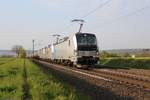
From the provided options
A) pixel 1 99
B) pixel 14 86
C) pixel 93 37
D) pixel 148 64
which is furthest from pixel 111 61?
pixel 1 99

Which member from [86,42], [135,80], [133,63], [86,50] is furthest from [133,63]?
[135,80]

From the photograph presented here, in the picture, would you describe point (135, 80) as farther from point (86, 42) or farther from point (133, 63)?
point (133, 63)

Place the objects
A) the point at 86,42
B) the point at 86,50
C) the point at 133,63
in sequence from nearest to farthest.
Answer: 1. the point at 86,50
2. the point at 86,42
3. the point at 133,63

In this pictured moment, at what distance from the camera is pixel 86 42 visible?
119 ft

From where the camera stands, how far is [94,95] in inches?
604

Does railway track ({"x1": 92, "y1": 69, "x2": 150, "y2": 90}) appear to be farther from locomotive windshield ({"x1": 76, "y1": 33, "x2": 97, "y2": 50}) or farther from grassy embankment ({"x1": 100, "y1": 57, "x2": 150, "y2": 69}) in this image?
grassy embankment ({"x1": 100, "y1": 57, "x2": 150, "y2": 69})

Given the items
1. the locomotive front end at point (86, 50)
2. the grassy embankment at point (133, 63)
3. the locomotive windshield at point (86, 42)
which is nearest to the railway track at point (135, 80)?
the locomotive front end at point (86, 50)

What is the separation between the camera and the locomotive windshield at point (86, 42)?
3600 cm

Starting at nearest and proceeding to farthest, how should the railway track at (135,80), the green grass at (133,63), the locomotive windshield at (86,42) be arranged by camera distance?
the railway track at (135,80) → the locomotive windshield at (86,42) → the green grass at (133,63)

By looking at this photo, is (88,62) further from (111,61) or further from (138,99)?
(138,99)

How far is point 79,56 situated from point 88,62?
103 cm

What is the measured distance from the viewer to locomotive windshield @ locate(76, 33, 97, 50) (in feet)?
118

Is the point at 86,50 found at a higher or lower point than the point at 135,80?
higher

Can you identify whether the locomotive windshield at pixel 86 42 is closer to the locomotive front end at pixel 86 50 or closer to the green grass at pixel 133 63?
the locomotive front end at pixel 86 50
